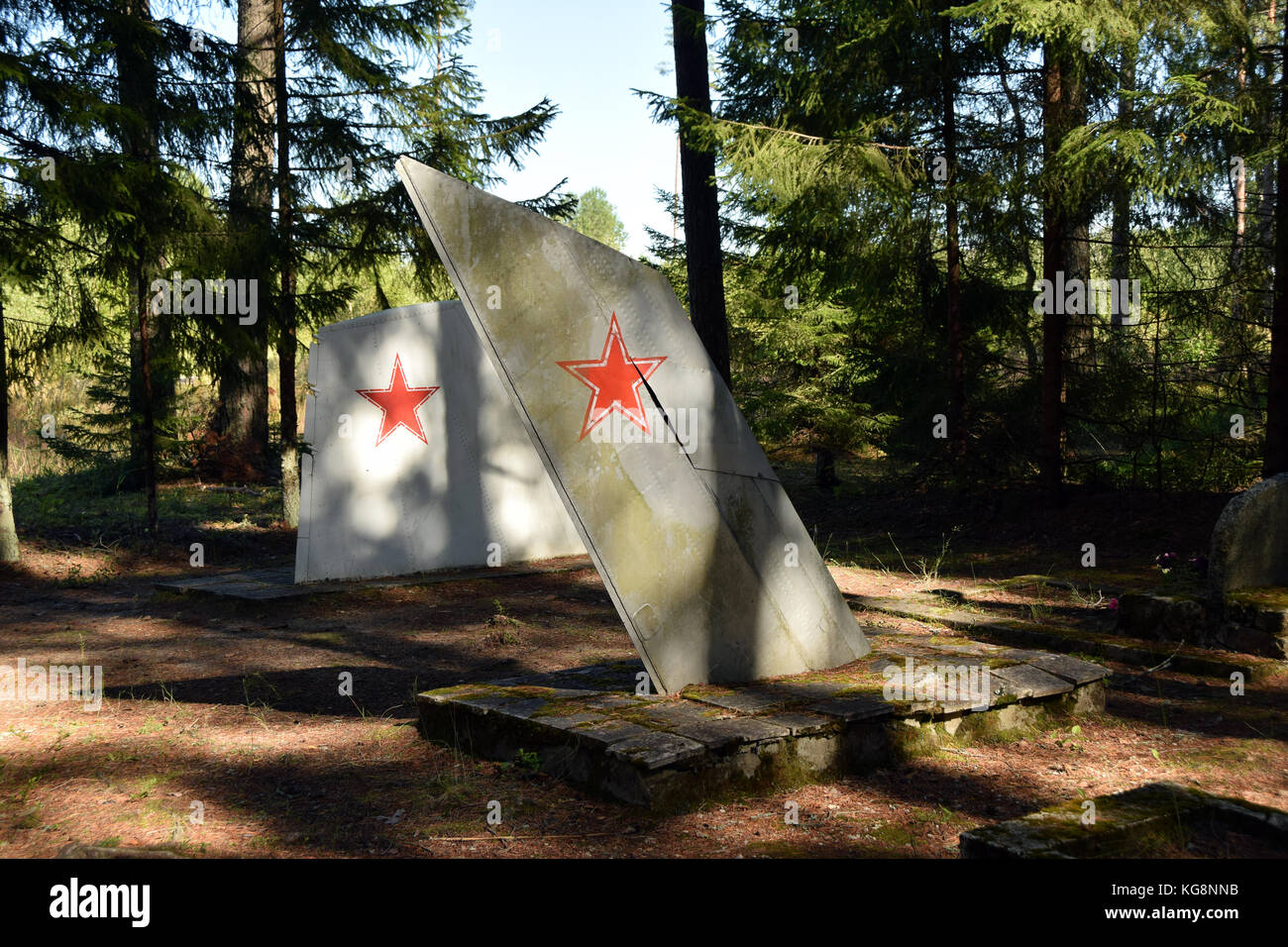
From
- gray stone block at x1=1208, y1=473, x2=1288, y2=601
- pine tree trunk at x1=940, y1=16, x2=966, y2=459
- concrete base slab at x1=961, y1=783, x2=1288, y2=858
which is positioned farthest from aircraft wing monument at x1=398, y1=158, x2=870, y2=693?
pine tree trunk at x1=940, y1=16, x2=966, y2=459

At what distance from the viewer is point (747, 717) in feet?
13.2

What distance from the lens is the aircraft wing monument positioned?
430 cm

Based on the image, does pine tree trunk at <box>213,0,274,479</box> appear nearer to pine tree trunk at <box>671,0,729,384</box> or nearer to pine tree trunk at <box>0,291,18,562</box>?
pine tree trunk at <box>0,291,18,562</box>

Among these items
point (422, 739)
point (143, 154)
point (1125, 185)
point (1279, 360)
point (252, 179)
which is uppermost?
point (252, 179)

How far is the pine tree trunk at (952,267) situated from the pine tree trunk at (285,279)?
758 centimetres

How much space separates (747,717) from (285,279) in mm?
9820

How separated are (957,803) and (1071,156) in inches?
272

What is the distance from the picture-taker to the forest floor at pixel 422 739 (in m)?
3.53

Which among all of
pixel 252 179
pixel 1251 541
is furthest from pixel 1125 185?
pixel 252 179

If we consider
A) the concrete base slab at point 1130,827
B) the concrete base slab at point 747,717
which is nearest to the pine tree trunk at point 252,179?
the concrete base slab at point 747,717

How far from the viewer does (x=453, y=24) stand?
1331cm

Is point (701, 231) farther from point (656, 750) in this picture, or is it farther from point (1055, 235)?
point (656, 750)

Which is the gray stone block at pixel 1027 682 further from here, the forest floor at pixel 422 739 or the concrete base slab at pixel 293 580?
the concrete base slab at pixel 293 580

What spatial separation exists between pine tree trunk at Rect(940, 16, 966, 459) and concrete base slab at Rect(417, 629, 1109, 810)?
22.8ft
